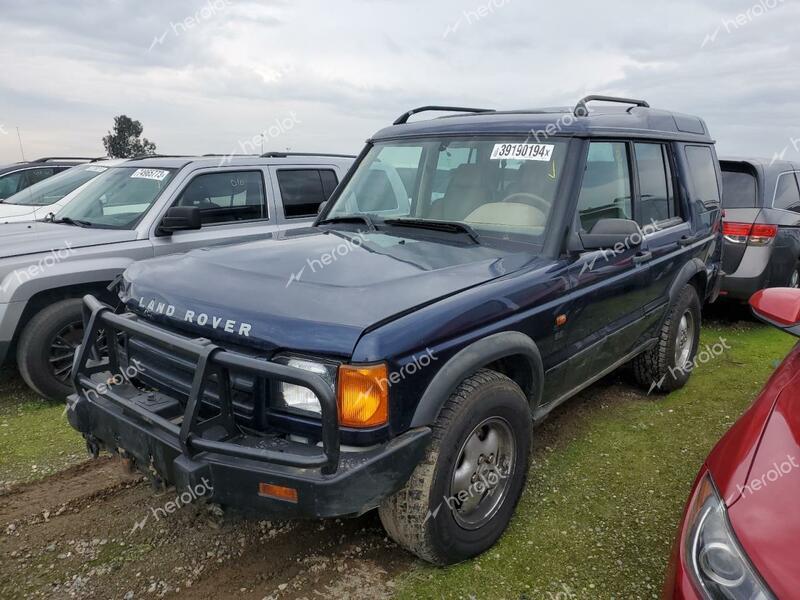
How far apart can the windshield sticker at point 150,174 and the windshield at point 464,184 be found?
2.22 meters

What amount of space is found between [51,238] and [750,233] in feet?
22.7

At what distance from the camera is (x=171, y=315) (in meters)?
2.58

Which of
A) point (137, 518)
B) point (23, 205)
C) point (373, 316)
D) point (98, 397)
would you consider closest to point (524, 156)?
point (373, 316)

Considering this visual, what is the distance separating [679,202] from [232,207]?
3973mm

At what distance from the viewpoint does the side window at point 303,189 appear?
5941 millimetres

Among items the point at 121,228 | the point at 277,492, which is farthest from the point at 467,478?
the point at 121,228

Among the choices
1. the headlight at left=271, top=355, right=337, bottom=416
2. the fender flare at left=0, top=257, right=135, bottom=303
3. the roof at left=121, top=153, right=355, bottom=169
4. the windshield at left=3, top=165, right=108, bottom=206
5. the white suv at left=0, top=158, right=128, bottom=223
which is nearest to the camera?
the headlight at left=271, top=355, right=337, bottom=416

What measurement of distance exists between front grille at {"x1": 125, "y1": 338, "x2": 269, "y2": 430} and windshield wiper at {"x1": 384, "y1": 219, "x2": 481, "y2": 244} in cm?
147

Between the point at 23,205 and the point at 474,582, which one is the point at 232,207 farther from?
the point at 474,582

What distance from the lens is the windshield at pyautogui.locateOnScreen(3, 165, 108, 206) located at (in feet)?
23.2

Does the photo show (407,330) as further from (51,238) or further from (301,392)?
(51,238)

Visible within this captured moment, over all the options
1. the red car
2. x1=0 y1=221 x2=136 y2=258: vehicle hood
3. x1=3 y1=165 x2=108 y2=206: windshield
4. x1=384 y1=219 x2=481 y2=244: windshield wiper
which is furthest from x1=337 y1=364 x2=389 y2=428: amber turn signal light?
x1=3 y1=165 x2=108 y2=206: windshield

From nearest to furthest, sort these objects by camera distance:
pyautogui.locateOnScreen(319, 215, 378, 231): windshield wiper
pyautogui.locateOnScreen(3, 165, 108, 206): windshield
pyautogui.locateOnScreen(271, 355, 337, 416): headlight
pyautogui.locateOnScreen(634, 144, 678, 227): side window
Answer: pyautogui.locateOnScreen(271, 355, 337, 416): headlight → pyautogui.locateOnScreen(319, 215, 378, 231): windshield wiper → pyautogui.locateOnScreen(634, 144, 678, 227): side window → pyautogui.locateOnScreen(3, 165, 108, 206): windshield

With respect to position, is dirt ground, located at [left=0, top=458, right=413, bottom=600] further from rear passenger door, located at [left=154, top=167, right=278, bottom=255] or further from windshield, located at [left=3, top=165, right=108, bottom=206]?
windshield, located at [left=3, top=165, right=108, bottom=206]
